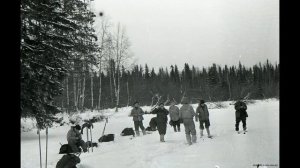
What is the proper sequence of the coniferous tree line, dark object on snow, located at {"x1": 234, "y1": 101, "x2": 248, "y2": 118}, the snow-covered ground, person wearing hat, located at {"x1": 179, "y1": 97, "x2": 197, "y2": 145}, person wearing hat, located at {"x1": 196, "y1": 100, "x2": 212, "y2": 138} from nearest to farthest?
the snow-covered ground < the coniferous tree line < person wearing hat, located at {"x1": 179, "y1": 97, "x2": 197, "y2": 145} < person wearing hat, located at {"x1": 196, "y1": 100, "x2": 212, "y2": 138} < dark object on snow, located at {"x1": 234, "y1": 101, "x2": 248, "y2": 118}

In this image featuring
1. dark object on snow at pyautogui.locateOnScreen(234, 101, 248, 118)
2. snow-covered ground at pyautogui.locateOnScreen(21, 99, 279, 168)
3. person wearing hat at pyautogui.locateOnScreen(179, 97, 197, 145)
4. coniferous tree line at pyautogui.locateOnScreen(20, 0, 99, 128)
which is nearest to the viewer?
snow-covered ground at pyautogui.locateOnScreen(21, 99, 279, 168)

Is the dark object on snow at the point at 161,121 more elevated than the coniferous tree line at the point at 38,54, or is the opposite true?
the coniferous tree line at the point at 38,54

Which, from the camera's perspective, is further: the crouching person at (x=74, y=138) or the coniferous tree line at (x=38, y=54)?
the crouching person at (x=74, y=138)

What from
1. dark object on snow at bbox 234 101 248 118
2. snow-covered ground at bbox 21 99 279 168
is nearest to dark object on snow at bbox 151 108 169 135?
snow-covered ground at bbox 21 99 279 168

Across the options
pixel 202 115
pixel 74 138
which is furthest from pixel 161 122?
pixel 74 138

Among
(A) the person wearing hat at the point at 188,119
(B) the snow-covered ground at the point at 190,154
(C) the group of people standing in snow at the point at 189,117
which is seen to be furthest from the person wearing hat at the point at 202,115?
(A) the person wearing hat at the point at 188,119

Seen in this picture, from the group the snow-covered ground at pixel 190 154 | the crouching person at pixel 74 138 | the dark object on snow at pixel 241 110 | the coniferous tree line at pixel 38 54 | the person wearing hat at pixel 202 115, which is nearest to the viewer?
the snow-covered ground at pixel 190 154

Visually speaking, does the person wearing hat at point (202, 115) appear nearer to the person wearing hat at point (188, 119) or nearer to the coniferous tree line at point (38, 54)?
the person wearing hat at point (188, 119)

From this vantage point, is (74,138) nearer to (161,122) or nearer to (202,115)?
(161,122)

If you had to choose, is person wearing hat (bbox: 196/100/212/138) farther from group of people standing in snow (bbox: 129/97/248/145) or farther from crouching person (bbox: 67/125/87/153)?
crouching person (bbox: 67/125/87/153)
